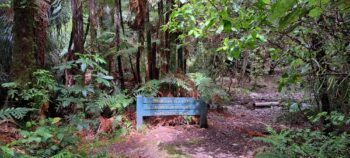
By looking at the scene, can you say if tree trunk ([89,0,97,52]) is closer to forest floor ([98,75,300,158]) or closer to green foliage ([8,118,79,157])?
forest floor ([98,75,300,158])

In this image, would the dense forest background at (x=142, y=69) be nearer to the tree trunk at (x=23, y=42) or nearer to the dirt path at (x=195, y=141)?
the tree trunk at (x=23, y=42)

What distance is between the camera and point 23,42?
527 centimetres

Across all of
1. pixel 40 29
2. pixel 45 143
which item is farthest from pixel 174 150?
pixel 40 29

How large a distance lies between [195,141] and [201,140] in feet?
0.42

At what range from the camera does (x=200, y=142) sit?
5805 millimetres

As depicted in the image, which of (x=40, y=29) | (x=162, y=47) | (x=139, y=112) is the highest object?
(x=40, y=29)

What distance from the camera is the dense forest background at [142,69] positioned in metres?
3.75

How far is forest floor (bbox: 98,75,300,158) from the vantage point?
17.3 feet

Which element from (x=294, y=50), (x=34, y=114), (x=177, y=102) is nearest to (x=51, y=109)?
(x=34, y=114)

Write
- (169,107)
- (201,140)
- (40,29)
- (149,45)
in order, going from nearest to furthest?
(40,29) < (201,140) < (169,107) < (149,45)

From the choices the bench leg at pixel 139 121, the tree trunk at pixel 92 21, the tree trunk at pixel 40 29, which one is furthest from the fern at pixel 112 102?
the tree trunk at pixel 92 21

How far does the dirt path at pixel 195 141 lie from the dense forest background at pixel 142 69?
1.74 ft

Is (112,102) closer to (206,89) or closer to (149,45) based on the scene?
(149,45)

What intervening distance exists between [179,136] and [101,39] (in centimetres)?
347
